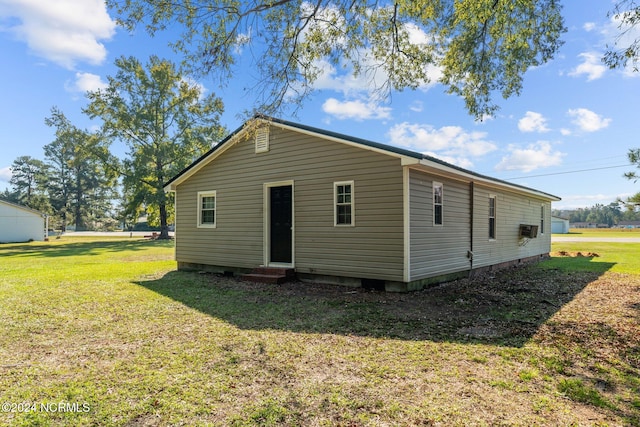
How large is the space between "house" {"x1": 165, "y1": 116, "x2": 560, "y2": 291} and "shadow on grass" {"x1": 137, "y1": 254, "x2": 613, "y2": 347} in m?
0.68

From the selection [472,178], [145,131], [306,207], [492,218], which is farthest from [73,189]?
[472,178]

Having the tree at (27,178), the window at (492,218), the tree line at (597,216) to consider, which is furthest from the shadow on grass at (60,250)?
the tree line at (597,216)

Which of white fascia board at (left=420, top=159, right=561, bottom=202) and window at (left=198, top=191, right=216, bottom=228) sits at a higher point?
white fascia board at (left=420, top=159, right=561, bottom=202)

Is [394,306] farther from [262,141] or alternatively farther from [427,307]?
[262,141]

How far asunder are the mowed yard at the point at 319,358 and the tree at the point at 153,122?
22.0 meters

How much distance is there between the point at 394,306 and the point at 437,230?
2844mm

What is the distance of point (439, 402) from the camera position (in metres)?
2.94

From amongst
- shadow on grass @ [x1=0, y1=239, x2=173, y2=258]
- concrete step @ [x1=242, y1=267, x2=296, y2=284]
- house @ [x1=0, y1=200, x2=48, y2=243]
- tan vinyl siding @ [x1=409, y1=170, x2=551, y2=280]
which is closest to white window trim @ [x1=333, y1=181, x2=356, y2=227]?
tan vinyl siding @ [x1=409, y1=170, x2=551, y2=280]

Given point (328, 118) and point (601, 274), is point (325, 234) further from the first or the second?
point (601, 274)

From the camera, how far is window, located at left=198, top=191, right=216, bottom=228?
1105 centimetres

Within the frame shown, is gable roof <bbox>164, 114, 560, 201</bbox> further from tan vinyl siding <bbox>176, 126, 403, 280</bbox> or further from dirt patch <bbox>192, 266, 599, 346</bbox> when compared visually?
dirt patch <bbox>192, 266, 599, 346</bbox>

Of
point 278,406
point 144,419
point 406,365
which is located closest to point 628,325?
point 406,365

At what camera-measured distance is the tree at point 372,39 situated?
6.82m

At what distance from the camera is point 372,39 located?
7875mm
